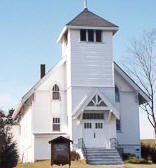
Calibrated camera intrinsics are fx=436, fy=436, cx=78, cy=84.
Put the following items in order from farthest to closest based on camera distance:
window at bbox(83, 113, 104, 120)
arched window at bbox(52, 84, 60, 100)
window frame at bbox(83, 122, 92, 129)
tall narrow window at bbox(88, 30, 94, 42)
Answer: arched window at bbox(52, 84, 60, 100) < tall narrow window at bbox(88, 30, 94, 42) < window at bbox(83, 113, 104, 120) < window frame at bbox(83, 122, 92, 129)

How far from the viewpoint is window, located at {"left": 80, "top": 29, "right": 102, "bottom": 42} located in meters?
35.0

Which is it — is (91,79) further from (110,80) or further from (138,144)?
(138,144)

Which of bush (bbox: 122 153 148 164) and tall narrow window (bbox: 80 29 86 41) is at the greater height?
tall narrow window (bbox: 80 29 86 41)

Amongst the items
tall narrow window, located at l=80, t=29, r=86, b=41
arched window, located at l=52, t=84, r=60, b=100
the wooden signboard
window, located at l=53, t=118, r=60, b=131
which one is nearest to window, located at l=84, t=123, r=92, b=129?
window, located at l=53, t=118, r=60, b=131

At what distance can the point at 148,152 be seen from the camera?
36.2 metres

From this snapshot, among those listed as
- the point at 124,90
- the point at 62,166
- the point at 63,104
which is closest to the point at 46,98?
the point at 63,104

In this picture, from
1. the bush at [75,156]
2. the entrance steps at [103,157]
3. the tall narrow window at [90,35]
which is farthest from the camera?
the tall narrow window at [90,35]

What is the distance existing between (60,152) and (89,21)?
44.5ft

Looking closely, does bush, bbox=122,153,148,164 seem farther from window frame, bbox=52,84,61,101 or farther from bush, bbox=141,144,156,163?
window frame, bbox=52,84,61,101

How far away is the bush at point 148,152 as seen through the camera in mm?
34344

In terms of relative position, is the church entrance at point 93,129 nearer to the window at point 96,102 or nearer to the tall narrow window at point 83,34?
the window at point 96,102

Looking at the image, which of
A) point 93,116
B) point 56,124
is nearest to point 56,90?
point 56,124

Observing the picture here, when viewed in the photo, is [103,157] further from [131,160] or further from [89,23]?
[89,23]

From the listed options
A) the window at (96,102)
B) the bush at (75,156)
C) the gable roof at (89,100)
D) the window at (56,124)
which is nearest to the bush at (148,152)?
the gable roof at (89,100)
